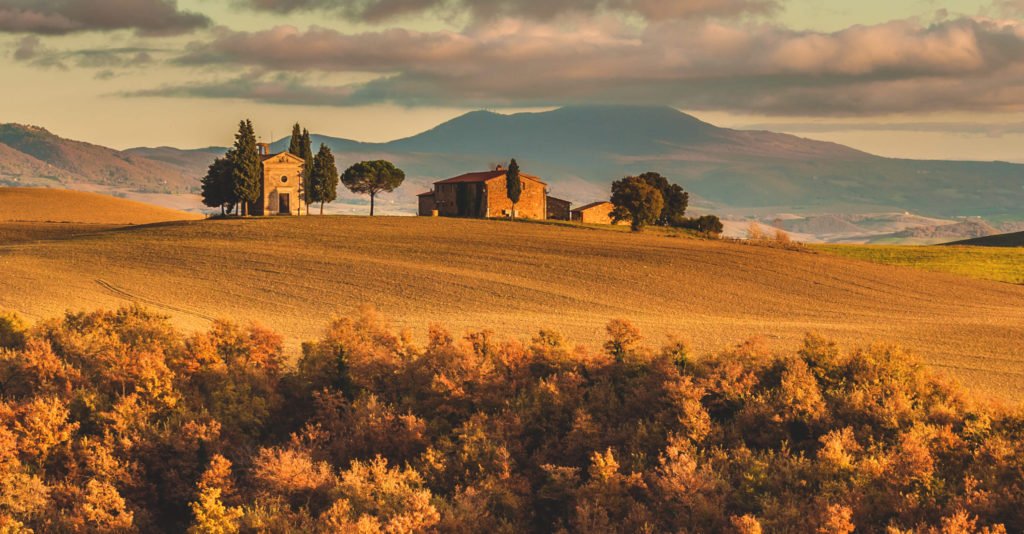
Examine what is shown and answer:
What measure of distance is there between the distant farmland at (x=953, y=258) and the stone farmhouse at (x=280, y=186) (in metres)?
62.6

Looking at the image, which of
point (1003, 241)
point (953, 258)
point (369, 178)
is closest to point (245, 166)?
point (369, 178)

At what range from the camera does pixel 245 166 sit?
105 metres

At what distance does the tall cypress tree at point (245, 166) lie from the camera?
10469cm

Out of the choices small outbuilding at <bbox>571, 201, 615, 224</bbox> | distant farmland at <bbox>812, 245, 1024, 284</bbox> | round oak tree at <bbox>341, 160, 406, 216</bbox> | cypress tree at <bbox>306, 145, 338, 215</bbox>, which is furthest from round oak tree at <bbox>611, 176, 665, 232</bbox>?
cypress tree at <bbox>306, 145, 338, 215</bbox>

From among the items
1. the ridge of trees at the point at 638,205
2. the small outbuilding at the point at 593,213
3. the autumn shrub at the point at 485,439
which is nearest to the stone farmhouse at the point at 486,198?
the small outbuilding at the point at 593,213

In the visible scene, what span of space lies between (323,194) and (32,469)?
3529 inches

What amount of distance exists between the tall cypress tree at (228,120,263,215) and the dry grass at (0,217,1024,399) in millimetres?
11579

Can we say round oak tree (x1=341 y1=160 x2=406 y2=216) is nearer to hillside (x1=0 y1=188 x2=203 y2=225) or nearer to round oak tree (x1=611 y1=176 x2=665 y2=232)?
hillside (x1=0 y1=188 x2=203 y2=225)

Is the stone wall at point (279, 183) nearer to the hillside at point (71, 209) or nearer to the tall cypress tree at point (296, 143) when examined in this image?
the tall cypress tree at point (296, 143)

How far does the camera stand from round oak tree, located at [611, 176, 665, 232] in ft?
335

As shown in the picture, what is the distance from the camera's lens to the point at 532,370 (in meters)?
30.8

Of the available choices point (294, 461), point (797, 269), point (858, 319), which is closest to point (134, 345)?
point (294, 461)

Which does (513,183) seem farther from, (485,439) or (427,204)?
(485,439)

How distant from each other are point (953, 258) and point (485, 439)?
268 feet
